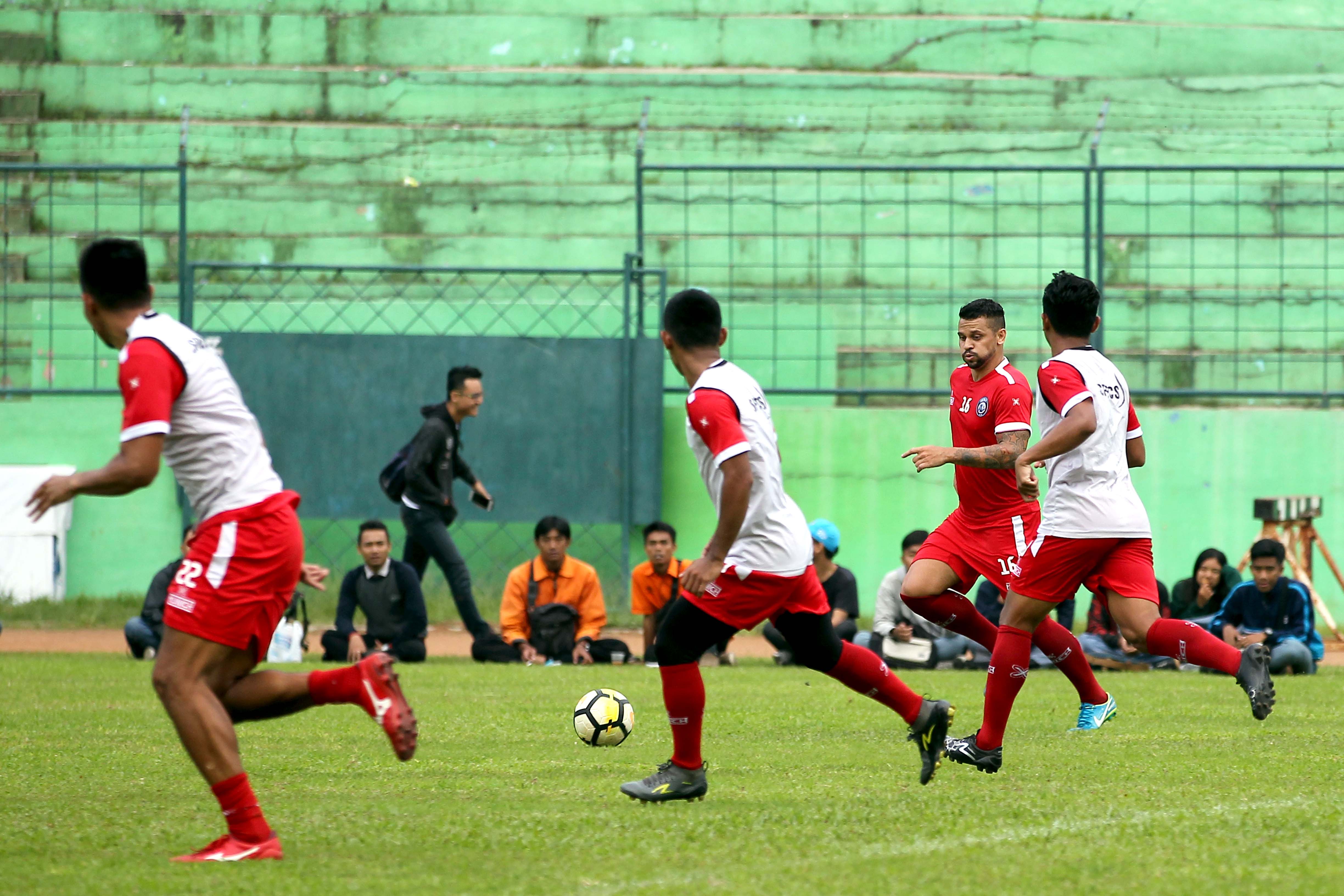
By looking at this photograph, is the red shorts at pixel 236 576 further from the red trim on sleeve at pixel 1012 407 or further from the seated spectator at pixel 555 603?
the seated spectator at pixel 555 603

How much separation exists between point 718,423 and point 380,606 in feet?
24.9

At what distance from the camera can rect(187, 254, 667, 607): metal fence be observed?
635 inches

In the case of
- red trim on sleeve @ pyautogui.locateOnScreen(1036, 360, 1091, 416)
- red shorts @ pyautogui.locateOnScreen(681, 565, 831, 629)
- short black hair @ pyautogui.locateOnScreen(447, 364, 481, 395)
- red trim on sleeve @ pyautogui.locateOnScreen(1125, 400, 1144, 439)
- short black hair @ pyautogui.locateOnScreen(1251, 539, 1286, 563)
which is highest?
short black hair @ pyautogui.locateOnScreen(447, 364, 481, 395)

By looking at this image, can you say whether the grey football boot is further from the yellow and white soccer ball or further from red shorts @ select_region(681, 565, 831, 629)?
the yellow and white soccer ball

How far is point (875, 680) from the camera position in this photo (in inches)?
242

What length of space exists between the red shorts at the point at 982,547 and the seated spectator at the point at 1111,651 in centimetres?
482

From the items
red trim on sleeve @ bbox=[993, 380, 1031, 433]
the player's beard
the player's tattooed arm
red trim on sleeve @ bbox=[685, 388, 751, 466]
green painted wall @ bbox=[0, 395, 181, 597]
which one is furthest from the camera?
green painted wall @ bbox=[0, 395, 181, 597]

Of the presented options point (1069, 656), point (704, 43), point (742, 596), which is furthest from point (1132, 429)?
point (704, 43)

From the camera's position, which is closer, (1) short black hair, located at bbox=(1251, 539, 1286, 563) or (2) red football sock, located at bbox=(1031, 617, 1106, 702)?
(2) red football sock, located at bbox=(1031, 617, 1106, 702)

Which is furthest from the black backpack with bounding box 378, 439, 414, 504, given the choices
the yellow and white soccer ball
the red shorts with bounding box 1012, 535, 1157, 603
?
the red shorts with bounding box 1012, 535, 1157, 603

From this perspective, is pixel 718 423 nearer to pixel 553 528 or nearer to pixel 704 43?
pixel 553 528

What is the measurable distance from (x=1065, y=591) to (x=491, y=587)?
32.8 ft

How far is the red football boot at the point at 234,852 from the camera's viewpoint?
188 inches

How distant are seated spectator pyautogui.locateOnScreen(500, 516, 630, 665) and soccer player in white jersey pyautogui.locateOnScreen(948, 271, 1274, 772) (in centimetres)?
630
